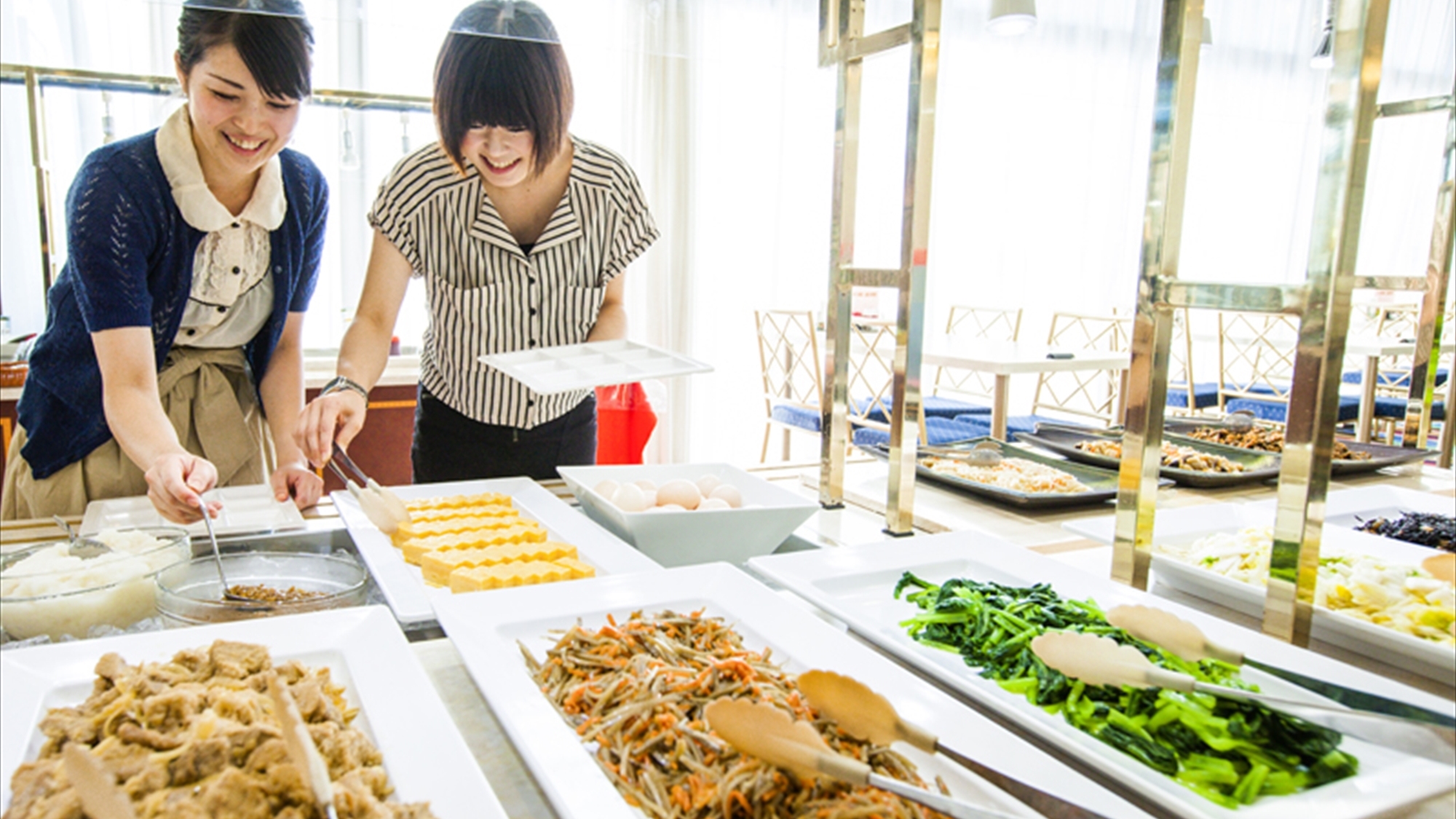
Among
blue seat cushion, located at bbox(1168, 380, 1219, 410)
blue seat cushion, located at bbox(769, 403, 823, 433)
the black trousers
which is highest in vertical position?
the black trousers

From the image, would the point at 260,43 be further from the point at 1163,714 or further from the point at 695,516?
the point at 1163,714

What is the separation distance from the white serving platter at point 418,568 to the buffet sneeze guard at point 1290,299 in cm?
65

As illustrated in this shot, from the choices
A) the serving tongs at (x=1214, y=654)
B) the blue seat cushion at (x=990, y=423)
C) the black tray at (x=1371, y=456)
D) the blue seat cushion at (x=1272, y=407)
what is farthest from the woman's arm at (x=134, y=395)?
the blue seat cushion at (x=1272, y=407)

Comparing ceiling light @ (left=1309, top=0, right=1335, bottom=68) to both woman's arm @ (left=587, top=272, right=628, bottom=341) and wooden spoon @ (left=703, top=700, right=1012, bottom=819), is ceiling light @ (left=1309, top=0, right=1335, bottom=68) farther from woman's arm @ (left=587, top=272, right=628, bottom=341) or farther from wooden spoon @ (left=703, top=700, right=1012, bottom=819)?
woman's arm @ (left=587, top=272, right=628, bottom=341)

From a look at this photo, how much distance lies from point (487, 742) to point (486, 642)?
0.13 metres

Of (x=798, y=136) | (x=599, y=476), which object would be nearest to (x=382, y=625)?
(x=599, y=476)

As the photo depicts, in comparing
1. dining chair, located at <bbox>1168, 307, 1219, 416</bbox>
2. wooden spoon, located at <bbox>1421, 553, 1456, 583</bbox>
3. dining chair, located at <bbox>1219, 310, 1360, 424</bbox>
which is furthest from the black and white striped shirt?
dining chair, located at <bbox>1219, 310, 1360, 424</bbox>

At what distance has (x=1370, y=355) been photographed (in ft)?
11.1

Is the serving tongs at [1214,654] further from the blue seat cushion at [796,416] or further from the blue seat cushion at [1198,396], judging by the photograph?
the blue seat cushion at [1198,396]

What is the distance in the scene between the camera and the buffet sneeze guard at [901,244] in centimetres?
132

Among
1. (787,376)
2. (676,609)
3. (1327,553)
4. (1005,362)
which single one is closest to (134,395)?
(676,609)

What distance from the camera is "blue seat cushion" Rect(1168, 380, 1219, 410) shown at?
5.23 m

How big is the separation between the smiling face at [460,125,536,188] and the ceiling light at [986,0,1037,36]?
2.78 feet

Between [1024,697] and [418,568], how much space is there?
2.55 ft
